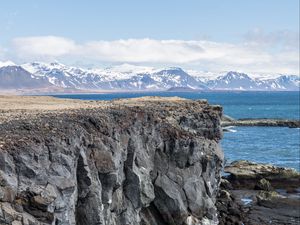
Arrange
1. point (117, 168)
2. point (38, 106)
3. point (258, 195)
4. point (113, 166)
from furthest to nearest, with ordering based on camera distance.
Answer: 1. point (258, 195)
2. point (38, 106)
3. point (117, 168)
4. point (113, 166)

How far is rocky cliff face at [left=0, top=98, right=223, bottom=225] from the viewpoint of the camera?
22.2 m

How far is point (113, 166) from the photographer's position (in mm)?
28766

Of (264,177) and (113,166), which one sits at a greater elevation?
(113,166)

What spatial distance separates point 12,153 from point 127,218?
447 inches


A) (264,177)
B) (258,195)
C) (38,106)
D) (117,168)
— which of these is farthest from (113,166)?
(264,177)

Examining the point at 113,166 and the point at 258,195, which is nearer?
the point at 113,166

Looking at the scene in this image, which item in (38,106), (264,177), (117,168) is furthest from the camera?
(264,177)

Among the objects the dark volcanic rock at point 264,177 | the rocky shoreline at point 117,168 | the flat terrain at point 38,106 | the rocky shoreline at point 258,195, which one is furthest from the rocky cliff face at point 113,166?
the dark volcanic rock at point 264,177

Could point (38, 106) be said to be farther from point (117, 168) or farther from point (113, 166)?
point (113, 166)

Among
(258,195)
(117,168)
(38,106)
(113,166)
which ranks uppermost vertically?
(38,106)

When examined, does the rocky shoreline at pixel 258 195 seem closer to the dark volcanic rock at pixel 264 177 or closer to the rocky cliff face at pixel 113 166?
the dark volcanic rock at pixel 264 177

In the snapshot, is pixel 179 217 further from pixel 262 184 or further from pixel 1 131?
pixel 262 184

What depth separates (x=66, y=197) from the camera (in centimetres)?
2377

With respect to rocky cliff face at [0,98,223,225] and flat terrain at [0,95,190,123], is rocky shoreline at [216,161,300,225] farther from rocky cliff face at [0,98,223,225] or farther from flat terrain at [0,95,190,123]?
flat terrain at [0,95,190,123]
